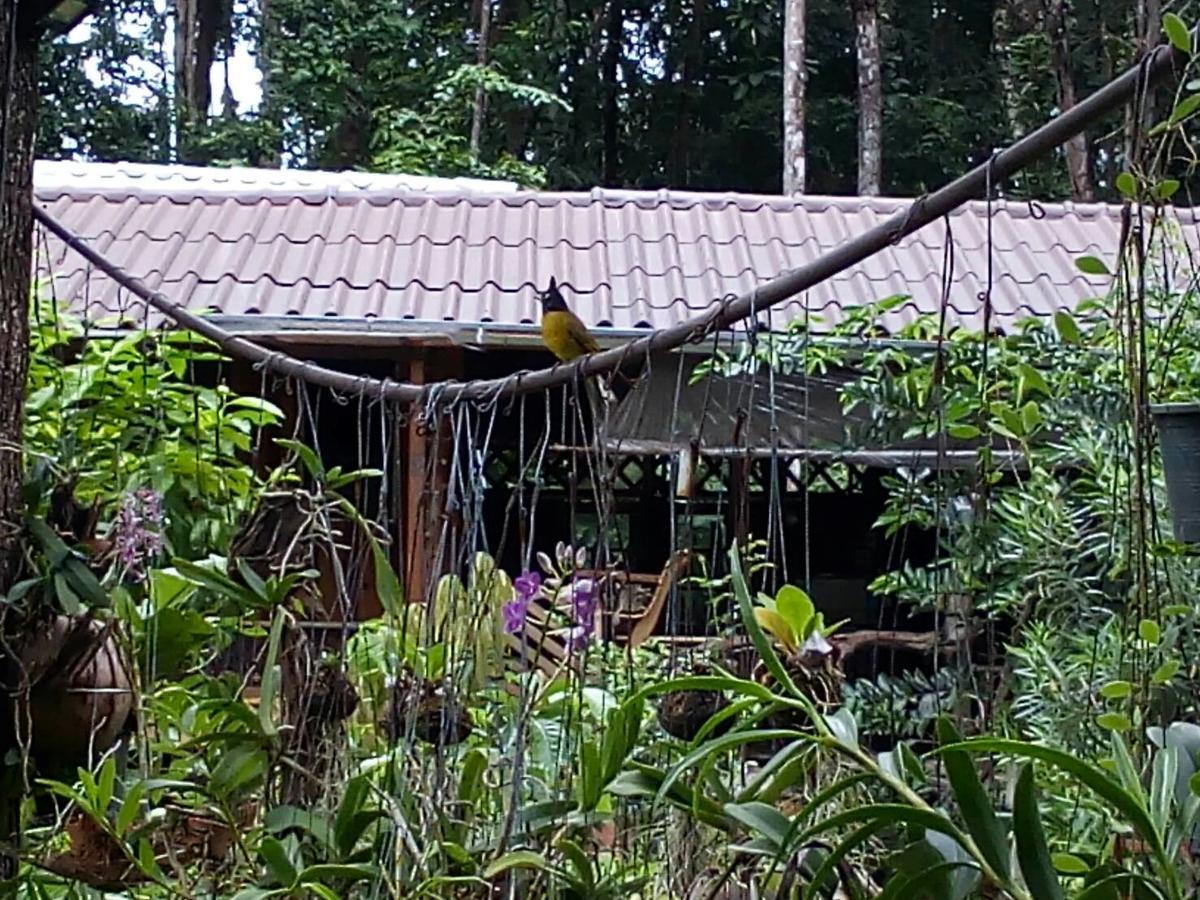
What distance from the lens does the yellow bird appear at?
127 inches

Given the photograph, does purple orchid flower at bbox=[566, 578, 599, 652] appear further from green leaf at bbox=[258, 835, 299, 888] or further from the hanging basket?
the hanging basket

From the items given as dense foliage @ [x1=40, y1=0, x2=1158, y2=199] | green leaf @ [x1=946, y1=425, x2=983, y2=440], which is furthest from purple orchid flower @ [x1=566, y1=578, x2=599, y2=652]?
dense foliage @ [x1=40, y1=0, x2=1158, y2=199]

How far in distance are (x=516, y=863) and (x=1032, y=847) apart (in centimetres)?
52

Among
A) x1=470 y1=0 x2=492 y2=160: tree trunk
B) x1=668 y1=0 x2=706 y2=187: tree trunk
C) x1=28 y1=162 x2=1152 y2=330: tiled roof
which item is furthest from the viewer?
x1=668 y1=0 x2=706 y2=187: tree trunk

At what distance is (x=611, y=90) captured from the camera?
13.0m

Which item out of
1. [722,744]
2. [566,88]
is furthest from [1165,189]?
[566,88]

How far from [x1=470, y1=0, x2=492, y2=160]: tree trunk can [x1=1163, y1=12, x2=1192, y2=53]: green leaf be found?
10.2 metres

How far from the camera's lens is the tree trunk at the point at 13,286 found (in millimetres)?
1541

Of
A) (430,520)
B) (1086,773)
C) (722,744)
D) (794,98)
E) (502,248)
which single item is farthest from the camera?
(794,98)

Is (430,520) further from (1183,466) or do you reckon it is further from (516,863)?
(1183,466)

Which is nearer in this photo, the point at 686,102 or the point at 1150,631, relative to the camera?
the point at 1150,631

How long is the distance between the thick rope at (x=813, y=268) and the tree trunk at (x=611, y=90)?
11429 mm

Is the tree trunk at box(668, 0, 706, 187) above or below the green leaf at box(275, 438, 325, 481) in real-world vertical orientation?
above

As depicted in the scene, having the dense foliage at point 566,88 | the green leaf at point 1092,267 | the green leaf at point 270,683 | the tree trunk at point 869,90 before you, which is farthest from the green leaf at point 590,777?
the dense foliage at point 566,88
